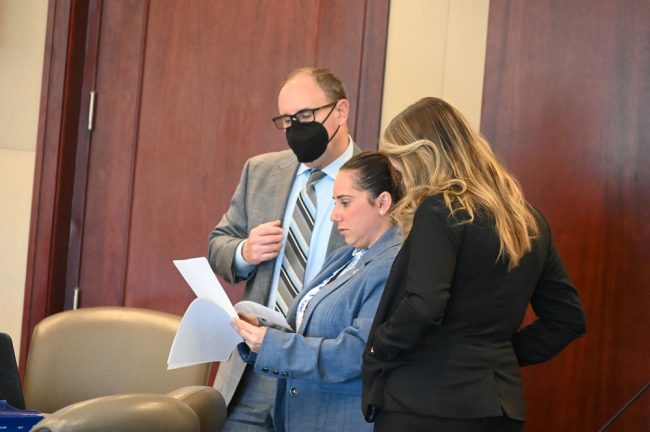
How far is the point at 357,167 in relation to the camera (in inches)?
104

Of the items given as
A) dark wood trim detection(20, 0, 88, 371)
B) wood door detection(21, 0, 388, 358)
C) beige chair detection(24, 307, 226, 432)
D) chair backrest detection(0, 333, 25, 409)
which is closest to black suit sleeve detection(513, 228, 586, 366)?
beige chair detection(24, 307, 226, 432)

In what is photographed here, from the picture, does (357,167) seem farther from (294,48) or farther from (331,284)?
(294,48)

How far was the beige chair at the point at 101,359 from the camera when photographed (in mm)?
3143

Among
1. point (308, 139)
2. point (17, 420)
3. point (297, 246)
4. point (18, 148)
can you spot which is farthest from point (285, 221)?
point (18, 148)

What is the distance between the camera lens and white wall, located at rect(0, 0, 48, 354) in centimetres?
428

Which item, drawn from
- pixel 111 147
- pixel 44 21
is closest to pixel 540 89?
pixel 111 147

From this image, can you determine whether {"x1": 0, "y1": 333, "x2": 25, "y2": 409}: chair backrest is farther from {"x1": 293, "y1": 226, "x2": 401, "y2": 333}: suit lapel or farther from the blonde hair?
the blonde hair

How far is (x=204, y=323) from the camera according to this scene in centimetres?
261

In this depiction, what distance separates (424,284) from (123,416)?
2.47ft

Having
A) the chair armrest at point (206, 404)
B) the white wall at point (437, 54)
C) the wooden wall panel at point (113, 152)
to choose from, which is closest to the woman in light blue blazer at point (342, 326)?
the chair armrest at point (206, 404)

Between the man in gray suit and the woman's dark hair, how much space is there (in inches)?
15.3

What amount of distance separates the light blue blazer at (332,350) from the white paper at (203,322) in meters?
0.13

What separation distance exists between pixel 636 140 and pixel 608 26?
0.38 meters

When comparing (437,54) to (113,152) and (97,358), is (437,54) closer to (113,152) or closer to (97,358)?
(113,152)
